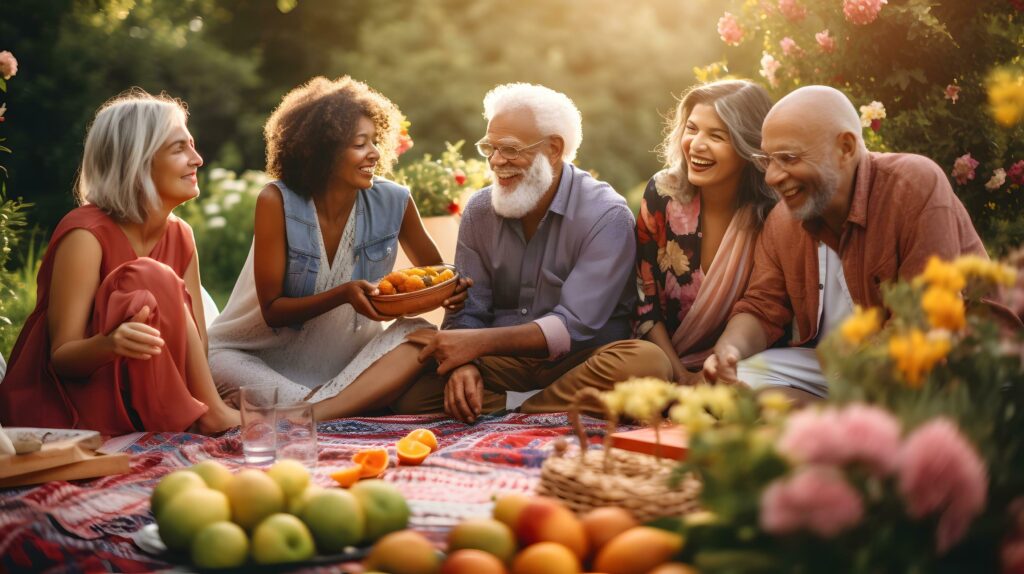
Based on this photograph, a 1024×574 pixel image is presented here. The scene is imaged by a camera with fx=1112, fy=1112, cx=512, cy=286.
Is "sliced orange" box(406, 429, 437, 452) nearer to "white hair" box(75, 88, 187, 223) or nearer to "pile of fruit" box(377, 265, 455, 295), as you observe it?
"pile of fruit" box(377, 265, 455, 295)

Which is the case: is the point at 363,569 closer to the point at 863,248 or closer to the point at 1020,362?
the point at 1020,362

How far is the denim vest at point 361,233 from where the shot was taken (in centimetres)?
518

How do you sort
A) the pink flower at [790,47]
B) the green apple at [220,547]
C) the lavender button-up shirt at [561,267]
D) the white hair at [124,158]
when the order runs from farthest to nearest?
the pink flower at [790,47]
the lavender button-up shirt at [561,267]
the white hair at [124,158]
the green apple at [220,547]

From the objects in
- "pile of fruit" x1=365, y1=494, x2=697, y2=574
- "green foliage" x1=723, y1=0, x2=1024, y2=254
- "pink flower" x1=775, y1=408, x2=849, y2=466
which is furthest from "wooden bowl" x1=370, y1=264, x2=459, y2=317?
"pink flower" x1=775, y1=408, x2=849, y2=466

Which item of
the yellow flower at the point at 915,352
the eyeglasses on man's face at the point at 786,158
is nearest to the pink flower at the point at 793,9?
the eyeglasses on man's face at the point at 786,158

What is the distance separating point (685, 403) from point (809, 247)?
8.11ft

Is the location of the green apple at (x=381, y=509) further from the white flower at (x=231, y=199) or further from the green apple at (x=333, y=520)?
the white flower at (x=231, y=199)

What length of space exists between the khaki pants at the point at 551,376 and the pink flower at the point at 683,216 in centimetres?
55

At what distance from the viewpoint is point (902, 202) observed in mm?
4117

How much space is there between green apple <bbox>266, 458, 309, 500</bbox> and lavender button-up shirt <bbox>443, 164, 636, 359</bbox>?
86.5 inches

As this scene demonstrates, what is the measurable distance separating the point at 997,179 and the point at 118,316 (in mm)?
4016

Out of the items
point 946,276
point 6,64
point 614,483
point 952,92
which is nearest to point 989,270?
point 946,276

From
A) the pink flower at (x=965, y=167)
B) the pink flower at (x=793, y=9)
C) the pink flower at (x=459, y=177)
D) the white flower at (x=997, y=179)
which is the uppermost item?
the pink flower at (x=793, y=9)

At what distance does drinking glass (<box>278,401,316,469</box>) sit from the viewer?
11.9 feet
